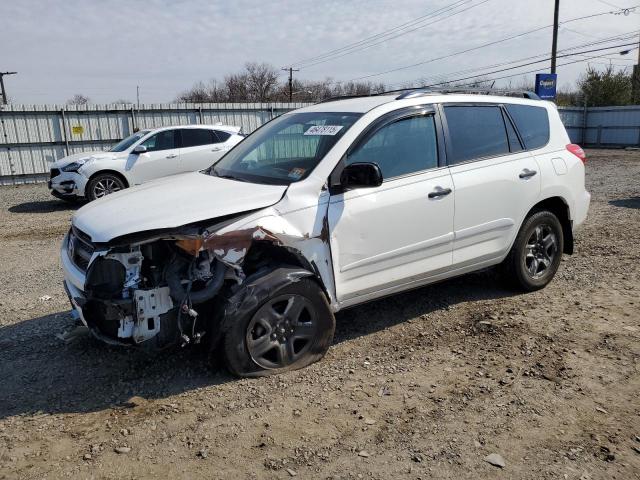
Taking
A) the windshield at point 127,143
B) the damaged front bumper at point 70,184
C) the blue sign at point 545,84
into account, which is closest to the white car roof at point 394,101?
the damaged front bumper at point 70,184

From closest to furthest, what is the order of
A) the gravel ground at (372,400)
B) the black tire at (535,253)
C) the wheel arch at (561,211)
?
1. the gravel ground at (372,400)
2. the black tire at (535,253)
3. the wheel arch at (561,211)

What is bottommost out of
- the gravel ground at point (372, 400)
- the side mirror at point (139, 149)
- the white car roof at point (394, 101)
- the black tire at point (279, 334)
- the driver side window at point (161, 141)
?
the gravel ground at point (372, 400)

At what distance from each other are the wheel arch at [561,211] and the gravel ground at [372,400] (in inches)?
21.2

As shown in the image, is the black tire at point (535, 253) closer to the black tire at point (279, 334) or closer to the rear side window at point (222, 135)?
the black tire at point (279, 334)

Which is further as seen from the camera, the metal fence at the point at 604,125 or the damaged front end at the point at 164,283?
the metal fence at the point at 604,125

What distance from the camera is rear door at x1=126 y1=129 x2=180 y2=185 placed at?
11766mm

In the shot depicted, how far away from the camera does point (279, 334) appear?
3693 millimetres

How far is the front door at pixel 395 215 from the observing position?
387 cm

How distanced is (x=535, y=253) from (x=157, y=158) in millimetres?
9060

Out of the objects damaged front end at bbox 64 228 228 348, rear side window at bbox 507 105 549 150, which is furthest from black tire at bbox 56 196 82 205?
rear side window at bbox 507 105 549 150

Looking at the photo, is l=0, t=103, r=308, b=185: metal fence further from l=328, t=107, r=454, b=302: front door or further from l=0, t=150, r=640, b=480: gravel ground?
l=328, t=107, r=454, b=302: front door

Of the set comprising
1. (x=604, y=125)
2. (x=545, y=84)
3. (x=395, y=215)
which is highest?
(x=545, y=84)

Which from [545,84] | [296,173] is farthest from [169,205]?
[545,84]

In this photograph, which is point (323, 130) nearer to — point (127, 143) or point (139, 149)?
point (139, 149)
